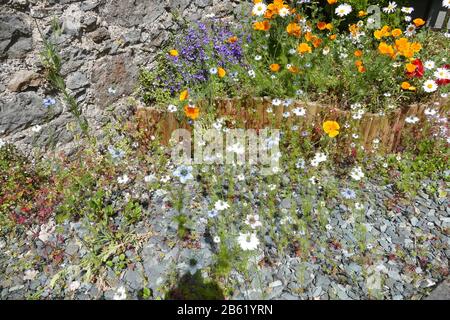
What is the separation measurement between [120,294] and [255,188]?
1.36 meters

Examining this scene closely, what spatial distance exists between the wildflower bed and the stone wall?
0.19 meters

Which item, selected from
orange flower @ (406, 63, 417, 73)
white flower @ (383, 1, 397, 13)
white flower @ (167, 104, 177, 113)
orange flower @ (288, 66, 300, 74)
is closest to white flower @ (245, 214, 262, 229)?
white flower @ (167, 104, 177, 113)

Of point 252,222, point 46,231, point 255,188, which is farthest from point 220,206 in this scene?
point 46,231

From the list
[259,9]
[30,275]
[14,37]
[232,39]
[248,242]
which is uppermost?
[14,37]

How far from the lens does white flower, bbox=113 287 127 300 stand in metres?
2.27

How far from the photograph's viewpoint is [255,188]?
9.70 feet

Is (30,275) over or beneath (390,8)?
beneath

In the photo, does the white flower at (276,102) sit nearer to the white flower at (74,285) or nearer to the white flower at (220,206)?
the white flower at (220,206)

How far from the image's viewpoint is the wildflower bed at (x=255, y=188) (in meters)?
2.38

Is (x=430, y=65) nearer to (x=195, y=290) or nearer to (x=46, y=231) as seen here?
(x=195, y=290)

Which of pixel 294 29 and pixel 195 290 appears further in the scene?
pixel 294 29

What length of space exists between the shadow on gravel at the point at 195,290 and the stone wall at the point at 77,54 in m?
1.78

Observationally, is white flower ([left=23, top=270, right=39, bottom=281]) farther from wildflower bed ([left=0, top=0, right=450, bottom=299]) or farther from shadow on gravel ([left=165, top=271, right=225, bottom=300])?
shadow on gravel ([left=165, top=271, right=225, bottom=300])

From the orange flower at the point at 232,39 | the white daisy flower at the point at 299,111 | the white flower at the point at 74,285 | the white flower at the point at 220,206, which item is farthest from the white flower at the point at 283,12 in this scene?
the white flower at the point at 74,285
